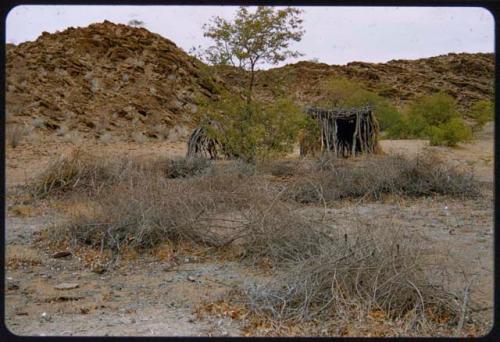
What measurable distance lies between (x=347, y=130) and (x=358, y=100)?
10874 mm

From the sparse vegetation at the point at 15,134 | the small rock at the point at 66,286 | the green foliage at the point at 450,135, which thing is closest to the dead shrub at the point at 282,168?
the small rock at the point at 66,286

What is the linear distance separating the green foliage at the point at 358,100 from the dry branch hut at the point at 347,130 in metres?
3.53

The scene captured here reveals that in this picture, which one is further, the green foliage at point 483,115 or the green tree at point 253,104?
the green foliage at point 483,115

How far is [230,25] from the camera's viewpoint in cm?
1125

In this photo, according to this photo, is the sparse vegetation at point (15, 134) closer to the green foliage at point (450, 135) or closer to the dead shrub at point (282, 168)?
the dead shrub at point (282, 168)

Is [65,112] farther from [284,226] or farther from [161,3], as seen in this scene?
[161,3]

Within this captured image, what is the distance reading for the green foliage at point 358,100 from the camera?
72.1 ft

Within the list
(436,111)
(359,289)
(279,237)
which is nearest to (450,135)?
(436,111)

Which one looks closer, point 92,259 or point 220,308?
point 220,308

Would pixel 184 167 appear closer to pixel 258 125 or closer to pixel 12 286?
pixel 258 125

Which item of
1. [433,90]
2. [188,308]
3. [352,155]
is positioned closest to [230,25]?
[352,155]

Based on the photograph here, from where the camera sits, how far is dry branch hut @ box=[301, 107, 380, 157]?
44.8 feet

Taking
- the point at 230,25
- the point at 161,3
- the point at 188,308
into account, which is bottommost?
the point at 188,308

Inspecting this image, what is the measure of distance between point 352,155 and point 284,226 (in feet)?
27.2
